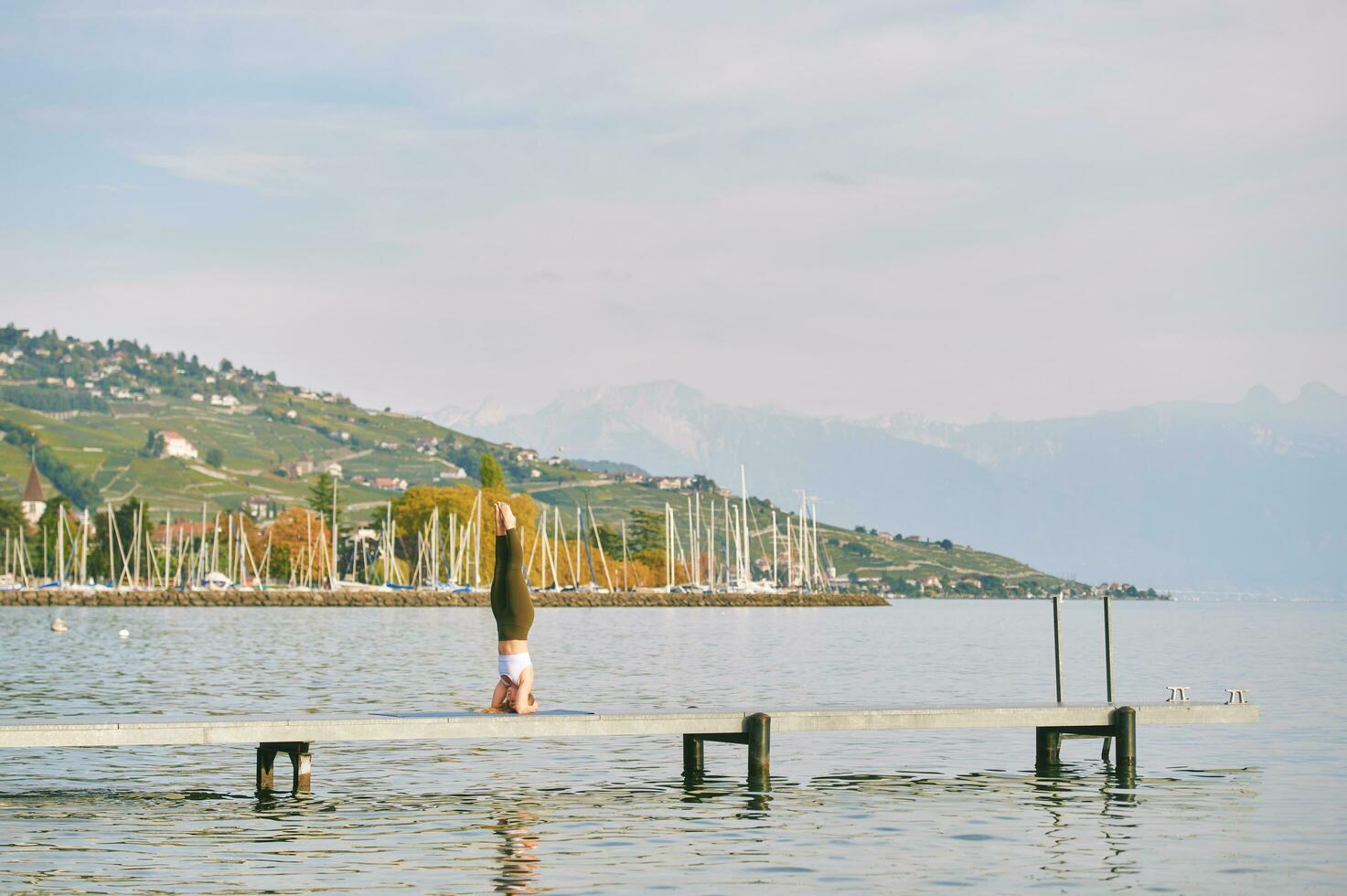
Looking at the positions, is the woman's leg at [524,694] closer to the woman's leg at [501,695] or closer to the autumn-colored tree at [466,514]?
the woman's leg at [501,695]

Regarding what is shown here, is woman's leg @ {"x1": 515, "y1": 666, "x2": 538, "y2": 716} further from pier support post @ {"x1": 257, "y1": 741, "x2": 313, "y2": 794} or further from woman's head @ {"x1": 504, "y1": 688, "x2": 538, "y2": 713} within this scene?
pier support post @ {"x1": 257, "y1": 741, "x2": 313, "y2": 794}

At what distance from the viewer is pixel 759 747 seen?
93.0 ft

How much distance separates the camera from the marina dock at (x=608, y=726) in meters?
25.1

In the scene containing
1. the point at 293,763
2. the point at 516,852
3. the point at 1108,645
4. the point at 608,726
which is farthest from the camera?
the point at 1108,645

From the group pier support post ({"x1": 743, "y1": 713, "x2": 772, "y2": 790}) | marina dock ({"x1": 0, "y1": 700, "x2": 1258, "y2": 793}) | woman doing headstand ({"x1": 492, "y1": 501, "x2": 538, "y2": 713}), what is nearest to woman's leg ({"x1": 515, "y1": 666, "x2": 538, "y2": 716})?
woman doing headstand ({"x1": 492, "y1": 501, "x2": 538, "y2": 713})

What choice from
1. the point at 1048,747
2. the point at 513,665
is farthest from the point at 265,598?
the point at 513,665

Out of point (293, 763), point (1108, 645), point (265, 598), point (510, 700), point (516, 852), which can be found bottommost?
point (516, 852)

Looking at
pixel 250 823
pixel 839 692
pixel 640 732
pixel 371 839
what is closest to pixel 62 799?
pixel 250 823

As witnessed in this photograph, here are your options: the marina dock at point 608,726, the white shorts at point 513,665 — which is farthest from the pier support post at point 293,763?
the white shorts at point 513,665

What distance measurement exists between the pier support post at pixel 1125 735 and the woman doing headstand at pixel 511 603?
11261mm

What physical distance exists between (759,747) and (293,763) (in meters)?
7.80

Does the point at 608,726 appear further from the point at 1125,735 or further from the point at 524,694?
the point at 1125,735

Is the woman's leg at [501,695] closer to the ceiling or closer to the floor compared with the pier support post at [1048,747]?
closer to the ceiling

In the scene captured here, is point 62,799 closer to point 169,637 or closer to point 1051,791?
point 1051,791
